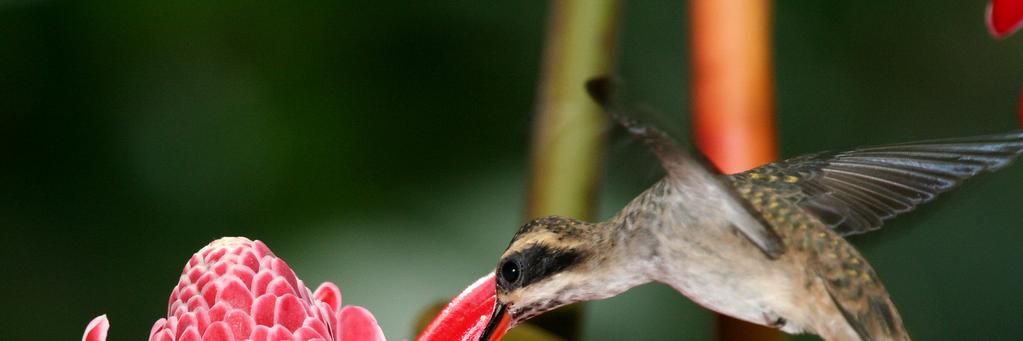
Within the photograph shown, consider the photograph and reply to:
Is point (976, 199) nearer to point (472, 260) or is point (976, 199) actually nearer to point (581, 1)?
point (472, 260)

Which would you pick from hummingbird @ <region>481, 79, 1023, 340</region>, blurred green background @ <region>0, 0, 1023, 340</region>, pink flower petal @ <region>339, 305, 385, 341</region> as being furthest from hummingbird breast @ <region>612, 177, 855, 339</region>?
blurred green background @ <region>0, 0, 1023, 340</region>

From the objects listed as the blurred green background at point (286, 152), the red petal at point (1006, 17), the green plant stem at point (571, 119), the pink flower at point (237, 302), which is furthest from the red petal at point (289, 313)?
the blurred green background at point (286, 152)

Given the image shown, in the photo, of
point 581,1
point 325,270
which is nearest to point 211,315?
point 581,1

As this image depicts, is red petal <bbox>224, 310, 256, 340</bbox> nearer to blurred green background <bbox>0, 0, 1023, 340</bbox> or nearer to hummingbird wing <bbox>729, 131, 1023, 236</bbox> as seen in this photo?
hummingbird wing <bbox>729, 131, 1023, 236</bbox>

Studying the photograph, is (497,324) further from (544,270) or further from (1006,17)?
(1006,17)

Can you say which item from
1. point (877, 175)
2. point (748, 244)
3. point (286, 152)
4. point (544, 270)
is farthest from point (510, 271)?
point (286, 152)

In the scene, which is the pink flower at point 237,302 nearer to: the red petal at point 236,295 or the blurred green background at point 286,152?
the red petal at point 236,295
